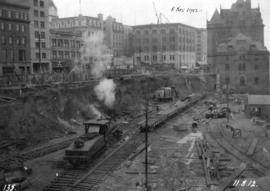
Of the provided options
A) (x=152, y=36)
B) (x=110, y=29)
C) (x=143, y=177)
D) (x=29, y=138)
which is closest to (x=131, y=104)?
(x=29, y=138)

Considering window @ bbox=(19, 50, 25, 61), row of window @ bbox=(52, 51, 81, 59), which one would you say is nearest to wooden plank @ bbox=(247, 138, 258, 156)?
window @ bbox=(19, 50, 25, 61)

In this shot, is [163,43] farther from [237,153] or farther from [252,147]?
[237,153]

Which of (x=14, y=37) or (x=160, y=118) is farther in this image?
(x=14, y=37)

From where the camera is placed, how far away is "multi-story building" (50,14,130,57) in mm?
95438

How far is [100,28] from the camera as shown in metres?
101

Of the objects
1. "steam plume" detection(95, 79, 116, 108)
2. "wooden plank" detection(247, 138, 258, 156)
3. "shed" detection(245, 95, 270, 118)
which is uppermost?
"steam plume" detection(95, 79, 116, 108)

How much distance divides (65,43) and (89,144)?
67.8m

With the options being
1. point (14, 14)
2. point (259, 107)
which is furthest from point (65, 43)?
point (259, 107)

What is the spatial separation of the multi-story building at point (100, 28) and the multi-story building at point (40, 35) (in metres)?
12.2

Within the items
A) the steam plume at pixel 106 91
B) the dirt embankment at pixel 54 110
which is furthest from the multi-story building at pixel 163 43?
the steam plume at pixel 106 91

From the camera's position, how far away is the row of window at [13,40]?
68125 mm

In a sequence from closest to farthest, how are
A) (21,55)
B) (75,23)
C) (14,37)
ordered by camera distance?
(14,37)
(21,55)
(75,23)

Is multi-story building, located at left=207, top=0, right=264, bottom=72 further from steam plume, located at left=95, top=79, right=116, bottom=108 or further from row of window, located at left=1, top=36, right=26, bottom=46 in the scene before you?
row of window, located at left=1, top=36, right=26, bottom=46

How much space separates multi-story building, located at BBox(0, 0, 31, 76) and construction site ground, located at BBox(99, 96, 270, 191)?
38.0 metres
